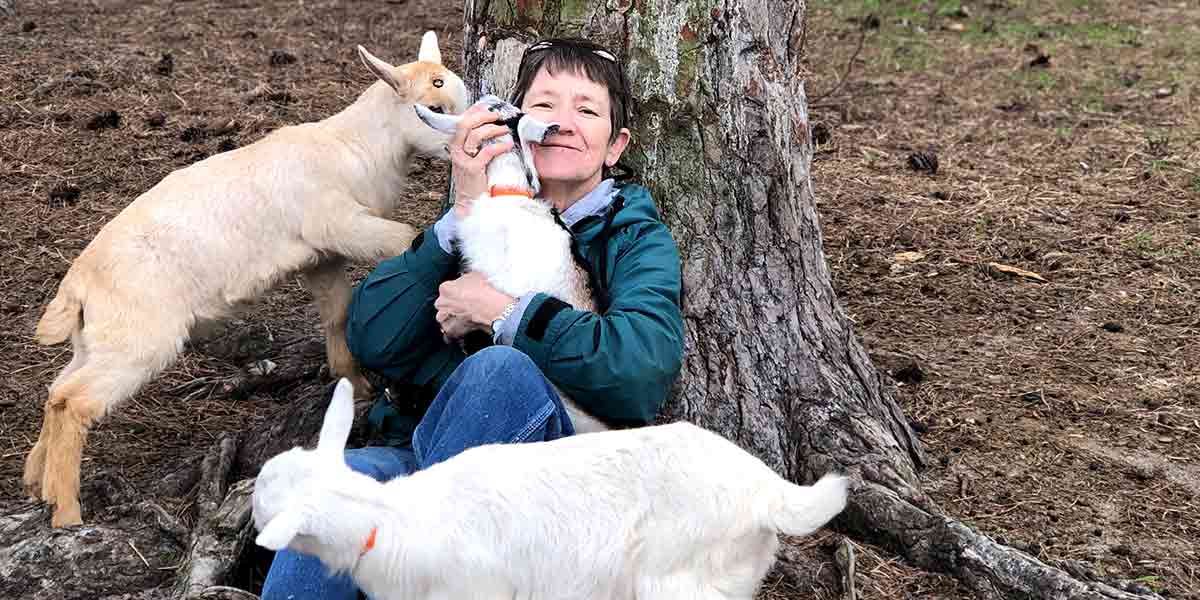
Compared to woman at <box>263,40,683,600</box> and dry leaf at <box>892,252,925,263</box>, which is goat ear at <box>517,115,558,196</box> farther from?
dry leaf at <box>892,252,925,263</box>

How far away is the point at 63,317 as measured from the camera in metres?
3.60

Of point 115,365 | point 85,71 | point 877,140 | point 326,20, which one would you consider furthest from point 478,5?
point 326,20

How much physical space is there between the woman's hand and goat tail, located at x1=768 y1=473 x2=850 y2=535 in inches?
32.8

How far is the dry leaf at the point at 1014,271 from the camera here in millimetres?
4957

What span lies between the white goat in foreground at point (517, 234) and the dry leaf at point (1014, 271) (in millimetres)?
2490

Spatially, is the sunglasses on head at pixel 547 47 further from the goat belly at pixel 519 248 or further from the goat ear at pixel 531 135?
the goat belly at pixel 519 248

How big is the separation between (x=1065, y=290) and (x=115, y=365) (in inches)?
128

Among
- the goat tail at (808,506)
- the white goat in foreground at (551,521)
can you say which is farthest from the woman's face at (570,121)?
the goat tail at (808,506)

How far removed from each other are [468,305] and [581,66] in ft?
2.02

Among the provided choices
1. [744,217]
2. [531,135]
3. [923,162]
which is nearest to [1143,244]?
[923,162]

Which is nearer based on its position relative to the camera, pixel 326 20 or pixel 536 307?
pixel 536 307

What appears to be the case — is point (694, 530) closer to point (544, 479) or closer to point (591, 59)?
point (544, 479)

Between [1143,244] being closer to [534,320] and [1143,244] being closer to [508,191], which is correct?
[508,191]

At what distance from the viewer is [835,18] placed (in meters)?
8.77
